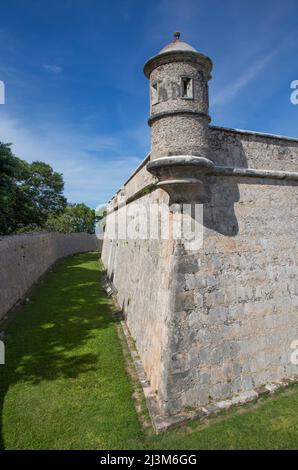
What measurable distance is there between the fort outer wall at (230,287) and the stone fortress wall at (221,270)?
23 millimetres

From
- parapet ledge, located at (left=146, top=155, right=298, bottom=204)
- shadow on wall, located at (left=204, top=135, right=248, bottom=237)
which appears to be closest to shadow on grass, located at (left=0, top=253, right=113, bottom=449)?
shadow on wall, located at (left=204, top=135, right=248, bottom=237)

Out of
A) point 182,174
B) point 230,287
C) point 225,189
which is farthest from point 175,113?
point 230,287

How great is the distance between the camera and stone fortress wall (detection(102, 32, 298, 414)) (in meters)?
6.12

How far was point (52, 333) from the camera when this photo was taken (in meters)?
10.2

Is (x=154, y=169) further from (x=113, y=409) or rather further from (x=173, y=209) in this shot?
(x=113, y=409)

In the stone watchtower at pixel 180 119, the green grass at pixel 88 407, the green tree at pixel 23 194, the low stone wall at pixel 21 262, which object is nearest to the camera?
the green grass at pixel 88 407

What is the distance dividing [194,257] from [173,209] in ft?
3.82

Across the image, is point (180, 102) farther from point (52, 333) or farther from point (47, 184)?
point (47, 184)

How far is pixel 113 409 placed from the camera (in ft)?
20.1

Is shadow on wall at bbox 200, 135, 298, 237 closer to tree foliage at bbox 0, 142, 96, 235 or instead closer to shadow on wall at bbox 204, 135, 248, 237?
shadow on wall at bbox 204, 135, 248, 237

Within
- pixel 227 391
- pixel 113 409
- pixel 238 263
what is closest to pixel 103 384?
pixel 113 409

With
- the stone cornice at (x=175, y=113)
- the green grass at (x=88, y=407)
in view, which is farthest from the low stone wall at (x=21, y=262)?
the stone cornice at (x=175, y=113)

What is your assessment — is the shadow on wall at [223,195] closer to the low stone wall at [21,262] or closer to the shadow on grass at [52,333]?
the shadow on grass at [52,333]

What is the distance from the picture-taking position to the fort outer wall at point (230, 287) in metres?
6.12
